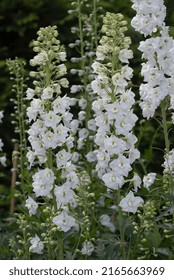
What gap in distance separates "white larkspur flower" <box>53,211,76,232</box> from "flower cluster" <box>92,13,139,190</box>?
1.01ft

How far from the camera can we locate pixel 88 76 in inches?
242

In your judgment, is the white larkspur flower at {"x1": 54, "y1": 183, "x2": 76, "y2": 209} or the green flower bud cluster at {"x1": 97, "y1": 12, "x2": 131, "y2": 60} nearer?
the white larkspur flower at {"x1": 54, "y1": 183, "x2": 76, "y2": 209}

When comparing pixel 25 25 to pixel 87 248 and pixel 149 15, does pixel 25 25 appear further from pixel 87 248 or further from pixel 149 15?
pixel 87 248

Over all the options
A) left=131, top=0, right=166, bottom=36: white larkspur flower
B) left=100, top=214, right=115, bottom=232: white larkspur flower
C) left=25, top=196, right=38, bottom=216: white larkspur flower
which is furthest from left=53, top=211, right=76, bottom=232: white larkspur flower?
left=131, top=0, right=166, bottom=36: white larkspur flower

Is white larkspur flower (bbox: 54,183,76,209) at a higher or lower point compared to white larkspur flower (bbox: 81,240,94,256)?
higher

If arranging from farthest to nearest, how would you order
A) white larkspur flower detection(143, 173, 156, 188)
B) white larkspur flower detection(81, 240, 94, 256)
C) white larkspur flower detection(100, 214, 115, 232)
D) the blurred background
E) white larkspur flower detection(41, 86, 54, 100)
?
the blurred background
white larkspur flower detection(100, 214, 115, 232)
white larkspur flower detection(143, 173, 156, 188)
white larkspur flower detection(81, 240, 94, 256)
white larkspur flower detection(41, 86, 54, 100)

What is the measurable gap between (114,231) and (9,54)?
4.16 m

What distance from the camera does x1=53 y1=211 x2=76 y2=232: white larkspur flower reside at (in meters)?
4.45

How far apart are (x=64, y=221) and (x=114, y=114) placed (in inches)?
27.9

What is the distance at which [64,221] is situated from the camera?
4.46 meters

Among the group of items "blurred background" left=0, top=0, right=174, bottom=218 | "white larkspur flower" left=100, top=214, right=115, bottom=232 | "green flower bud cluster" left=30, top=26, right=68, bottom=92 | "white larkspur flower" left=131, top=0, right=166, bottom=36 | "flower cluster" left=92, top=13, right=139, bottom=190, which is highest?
"blurred background" left=0, top=0, right=174, bottom=218

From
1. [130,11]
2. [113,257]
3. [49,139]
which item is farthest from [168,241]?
[130,11]

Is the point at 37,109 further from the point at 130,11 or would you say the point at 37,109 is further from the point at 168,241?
the point at 130,11

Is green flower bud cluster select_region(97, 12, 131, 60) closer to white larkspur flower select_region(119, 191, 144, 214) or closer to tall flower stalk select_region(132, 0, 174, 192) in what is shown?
tall flower stalk select_region(132, 0, 174, 192)
